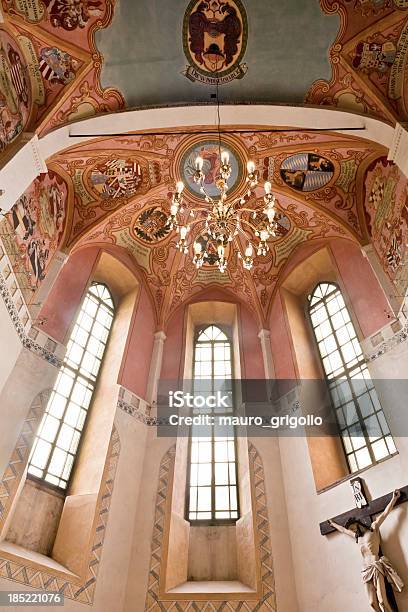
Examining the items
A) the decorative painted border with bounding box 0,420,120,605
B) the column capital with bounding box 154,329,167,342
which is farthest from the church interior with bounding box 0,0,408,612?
the column capital with bounding box 154,329,167,342

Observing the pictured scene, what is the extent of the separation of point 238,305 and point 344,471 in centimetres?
514

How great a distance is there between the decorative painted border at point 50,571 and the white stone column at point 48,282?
1.71 m

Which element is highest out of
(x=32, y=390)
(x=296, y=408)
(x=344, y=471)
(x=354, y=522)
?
(x=296, y=408)

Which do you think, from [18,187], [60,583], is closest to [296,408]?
[60,583]

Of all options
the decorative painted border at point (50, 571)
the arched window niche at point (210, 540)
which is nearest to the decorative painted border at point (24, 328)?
the decorative painted border at point (50, 571)

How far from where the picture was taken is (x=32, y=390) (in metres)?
7.18

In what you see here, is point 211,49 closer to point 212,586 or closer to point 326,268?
point 326,268

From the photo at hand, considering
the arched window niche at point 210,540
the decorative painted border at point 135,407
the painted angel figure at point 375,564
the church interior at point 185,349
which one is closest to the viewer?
the painted angel figure at point 375,564

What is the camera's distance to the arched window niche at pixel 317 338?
7633 millimetres

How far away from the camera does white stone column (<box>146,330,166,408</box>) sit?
9.30 m

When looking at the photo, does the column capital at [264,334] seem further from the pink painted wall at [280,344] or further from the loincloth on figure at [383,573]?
the loincloth on figure at [383,573]

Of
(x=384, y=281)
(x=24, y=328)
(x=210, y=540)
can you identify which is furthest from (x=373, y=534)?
(x=24, y=328)

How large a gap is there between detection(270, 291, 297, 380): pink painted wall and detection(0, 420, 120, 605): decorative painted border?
4.10m

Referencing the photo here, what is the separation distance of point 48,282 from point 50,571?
481 centimetres
